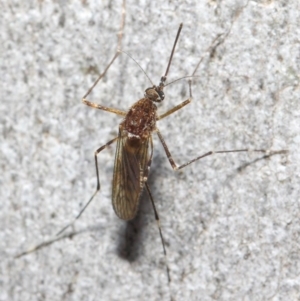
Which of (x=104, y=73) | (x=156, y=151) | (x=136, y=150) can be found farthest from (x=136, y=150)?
(x=104, y=73)

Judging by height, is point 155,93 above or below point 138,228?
above

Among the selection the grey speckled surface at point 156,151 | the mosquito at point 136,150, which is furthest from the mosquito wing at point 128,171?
the grey speckled surface at point 156,151

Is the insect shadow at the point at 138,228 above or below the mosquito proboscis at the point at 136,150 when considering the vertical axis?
below

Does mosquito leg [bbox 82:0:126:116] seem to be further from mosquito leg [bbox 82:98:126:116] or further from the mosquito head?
the mosquito head

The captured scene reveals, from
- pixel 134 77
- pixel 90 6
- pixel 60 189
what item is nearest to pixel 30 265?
pixel 60 189

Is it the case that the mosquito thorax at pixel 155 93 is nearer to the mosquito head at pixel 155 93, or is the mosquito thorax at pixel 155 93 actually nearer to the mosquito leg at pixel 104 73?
the mosquito head at pixel 155 93

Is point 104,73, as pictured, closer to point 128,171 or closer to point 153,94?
point 153,94

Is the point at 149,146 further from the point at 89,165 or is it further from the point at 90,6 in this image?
the point at 90,6

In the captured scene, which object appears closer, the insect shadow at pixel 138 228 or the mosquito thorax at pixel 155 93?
the mosquito thorax at pixel 155 93
